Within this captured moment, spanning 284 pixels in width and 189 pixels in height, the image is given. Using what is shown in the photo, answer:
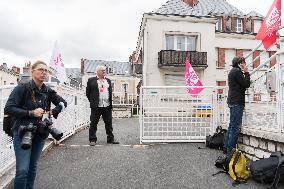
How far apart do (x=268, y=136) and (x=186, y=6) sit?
2551cm

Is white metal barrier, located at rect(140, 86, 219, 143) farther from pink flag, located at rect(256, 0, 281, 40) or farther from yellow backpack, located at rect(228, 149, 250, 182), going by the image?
yellow backpack, located at rect(228, 149, 250, 182)

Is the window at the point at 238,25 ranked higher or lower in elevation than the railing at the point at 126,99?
higher

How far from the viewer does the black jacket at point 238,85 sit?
6008 mm

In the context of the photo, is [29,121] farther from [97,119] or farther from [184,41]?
[184,41]

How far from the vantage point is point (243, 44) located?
30328mm

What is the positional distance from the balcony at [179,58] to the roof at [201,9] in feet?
10.8

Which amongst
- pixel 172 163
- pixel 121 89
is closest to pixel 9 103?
pixel 172 163

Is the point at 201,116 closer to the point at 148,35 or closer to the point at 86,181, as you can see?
the point at 86,181

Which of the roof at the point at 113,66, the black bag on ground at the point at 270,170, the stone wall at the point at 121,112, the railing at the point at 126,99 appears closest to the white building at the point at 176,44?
the railing at the point at 126,99

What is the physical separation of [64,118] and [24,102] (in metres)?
4.78

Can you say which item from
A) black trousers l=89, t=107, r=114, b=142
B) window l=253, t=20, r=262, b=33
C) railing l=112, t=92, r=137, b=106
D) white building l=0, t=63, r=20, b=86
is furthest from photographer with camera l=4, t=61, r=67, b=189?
white building l=0, t=63, r=20, b=86

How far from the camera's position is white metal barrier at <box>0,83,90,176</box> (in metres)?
4.77

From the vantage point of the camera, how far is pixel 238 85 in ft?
20.2

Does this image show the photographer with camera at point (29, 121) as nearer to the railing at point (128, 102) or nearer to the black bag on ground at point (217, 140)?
the black bag on ground at point (217, 140)
